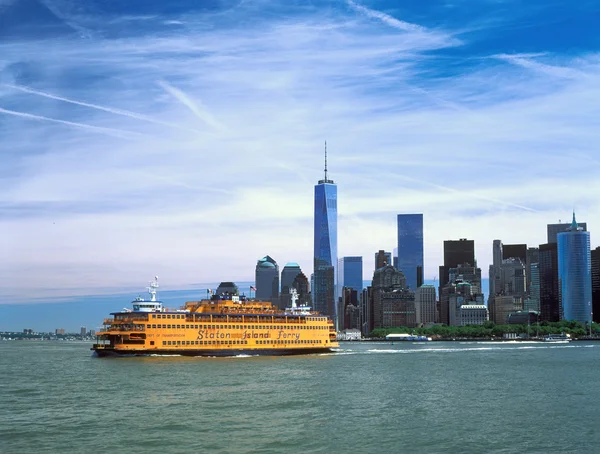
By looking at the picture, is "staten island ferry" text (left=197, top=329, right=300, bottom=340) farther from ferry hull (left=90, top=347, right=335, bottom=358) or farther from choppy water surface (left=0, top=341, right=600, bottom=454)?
choppy water surface (left=0, top=341, right=600, bottom=454)

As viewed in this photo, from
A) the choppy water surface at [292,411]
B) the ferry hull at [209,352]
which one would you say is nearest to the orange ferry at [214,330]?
the ferry hull at [209,352]

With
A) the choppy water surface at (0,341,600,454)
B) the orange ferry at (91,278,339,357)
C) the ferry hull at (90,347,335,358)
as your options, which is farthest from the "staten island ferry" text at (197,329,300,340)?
the choppy water surface at (0,341,600,454)

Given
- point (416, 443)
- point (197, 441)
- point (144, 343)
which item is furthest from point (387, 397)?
point (144, 343)

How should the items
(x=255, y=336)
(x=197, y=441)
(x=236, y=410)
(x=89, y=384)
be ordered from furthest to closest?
(x=255, y=336) → (x=89, y=384) → (x=236, y=410) → (x=197, y=441)

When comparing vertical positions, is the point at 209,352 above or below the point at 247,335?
below

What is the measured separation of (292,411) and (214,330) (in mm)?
74561

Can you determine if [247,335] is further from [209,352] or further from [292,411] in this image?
[292,411]

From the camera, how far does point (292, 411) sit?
6150 cm

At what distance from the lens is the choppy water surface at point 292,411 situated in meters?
48.2

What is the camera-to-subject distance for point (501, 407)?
65188 millimetres

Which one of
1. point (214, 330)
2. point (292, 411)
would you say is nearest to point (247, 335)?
point (214, 330)

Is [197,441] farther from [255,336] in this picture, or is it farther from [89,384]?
[255,336]

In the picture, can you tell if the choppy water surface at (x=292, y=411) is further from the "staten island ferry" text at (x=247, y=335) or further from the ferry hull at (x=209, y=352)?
the "staten island ferry" text at (x=247, y=335)

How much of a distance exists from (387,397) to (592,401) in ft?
63.1
